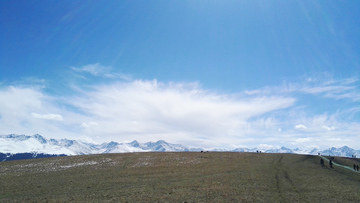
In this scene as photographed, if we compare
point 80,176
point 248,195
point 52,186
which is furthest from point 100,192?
point 248,195

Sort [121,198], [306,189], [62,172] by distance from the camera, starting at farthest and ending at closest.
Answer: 1. [62,172]
2. [306,189]
3. [121,198]

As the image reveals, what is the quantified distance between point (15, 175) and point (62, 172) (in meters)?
10.6

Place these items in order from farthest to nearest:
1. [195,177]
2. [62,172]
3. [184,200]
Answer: [62,172], [195,177], [184,200]

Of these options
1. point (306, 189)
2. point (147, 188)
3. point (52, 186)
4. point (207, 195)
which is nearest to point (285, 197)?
point (306, 189)

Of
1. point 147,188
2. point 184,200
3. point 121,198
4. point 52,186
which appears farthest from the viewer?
point 52,186

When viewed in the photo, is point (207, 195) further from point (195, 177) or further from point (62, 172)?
point (62, 172)

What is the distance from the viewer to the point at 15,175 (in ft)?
159

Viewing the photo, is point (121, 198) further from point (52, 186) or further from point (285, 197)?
point (285, 197)

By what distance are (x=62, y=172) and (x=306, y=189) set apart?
5517 centimetres

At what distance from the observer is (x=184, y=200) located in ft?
86.6

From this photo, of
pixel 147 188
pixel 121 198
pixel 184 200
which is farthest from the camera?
pixel 147 188

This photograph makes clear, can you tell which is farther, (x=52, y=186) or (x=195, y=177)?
(x=195, y=177)

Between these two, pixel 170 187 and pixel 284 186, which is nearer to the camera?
pixel 284 186

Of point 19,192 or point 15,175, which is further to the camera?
point 15,175
